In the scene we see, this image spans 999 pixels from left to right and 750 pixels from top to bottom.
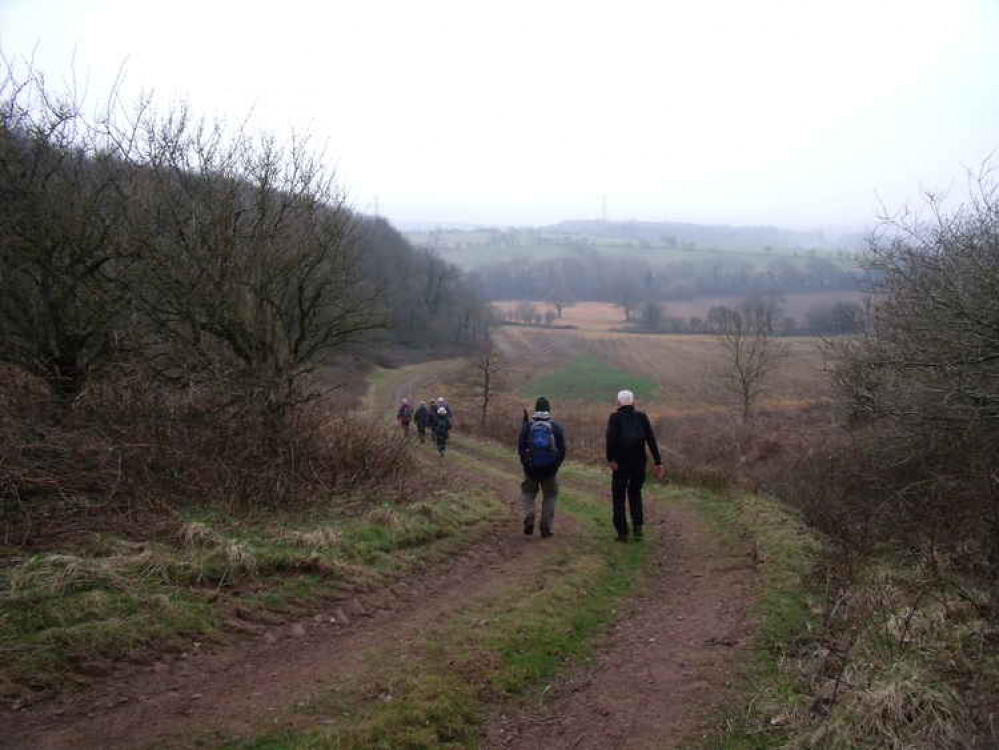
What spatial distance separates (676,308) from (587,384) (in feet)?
166

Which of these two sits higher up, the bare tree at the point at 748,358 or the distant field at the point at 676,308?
the distant field at the point at 676,308

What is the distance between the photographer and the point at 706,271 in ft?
439

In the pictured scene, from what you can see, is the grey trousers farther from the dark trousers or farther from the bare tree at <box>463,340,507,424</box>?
the bare tree at <box>463,340,507,424</box>

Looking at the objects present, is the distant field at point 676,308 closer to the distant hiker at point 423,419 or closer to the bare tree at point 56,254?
the distant hiker at point 423,419

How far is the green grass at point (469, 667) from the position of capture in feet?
13.7

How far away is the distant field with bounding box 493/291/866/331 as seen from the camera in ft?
297

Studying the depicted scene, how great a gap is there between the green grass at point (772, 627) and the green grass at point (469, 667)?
4.39 ft

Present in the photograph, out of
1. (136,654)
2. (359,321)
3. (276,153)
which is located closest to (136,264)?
(276,153)

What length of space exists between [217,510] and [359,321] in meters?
7.26

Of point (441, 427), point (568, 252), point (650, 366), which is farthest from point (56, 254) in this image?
point (568, 252)

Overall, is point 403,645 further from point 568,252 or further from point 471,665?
point 568,252

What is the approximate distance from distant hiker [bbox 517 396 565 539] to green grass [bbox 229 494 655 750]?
159 centimetres

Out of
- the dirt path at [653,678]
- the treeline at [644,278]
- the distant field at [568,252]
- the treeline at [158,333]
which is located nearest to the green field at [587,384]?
the treeline at [644,278]

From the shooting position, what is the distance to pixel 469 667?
17.0 ft
